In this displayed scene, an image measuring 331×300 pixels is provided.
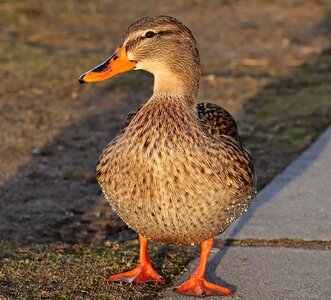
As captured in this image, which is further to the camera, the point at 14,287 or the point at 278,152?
the point at 278,152

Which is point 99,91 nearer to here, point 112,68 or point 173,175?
point 112,68

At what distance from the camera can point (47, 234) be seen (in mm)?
5480

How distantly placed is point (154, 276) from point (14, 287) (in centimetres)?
75

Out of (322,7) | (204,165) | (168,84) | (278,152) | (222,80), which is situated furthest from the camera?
(322,7)

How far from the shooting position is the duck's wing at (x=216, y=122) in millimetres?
4649

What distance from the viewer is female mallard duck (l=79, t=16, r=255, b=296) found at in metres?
4.18

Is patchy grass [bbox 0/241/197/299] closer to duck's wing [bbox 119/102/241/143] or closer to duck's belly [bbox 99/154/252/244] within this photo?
duck's belly [bbox 99/154/252/244]

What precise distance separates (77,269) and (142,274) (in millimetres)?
381

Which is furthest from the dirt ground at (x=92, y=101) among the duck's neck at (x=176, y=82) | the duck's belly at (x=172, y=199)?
the duck's neck at (x=176, y=82)

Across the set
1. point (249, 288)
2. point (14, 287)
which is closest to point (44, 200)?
point (14, 287)

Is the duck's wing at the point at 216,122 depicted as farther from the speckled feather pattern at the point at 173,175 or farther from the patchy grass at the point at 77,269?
the patchy grass at the point at 77,269

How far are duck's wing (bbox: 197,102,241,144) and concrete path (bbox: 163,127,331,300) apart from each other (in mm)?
698

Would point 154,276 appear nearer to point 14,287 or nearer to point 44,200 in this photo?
point 14,287

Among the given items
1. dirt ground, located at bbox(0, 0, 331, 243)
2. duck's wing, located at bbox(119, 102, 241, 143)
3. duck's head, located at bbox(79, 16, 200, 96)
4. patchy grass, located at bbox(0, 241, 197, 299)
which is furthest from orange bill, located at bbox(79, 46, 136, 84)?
dirt ground, located at bbox(0, 0, 331, 243)
